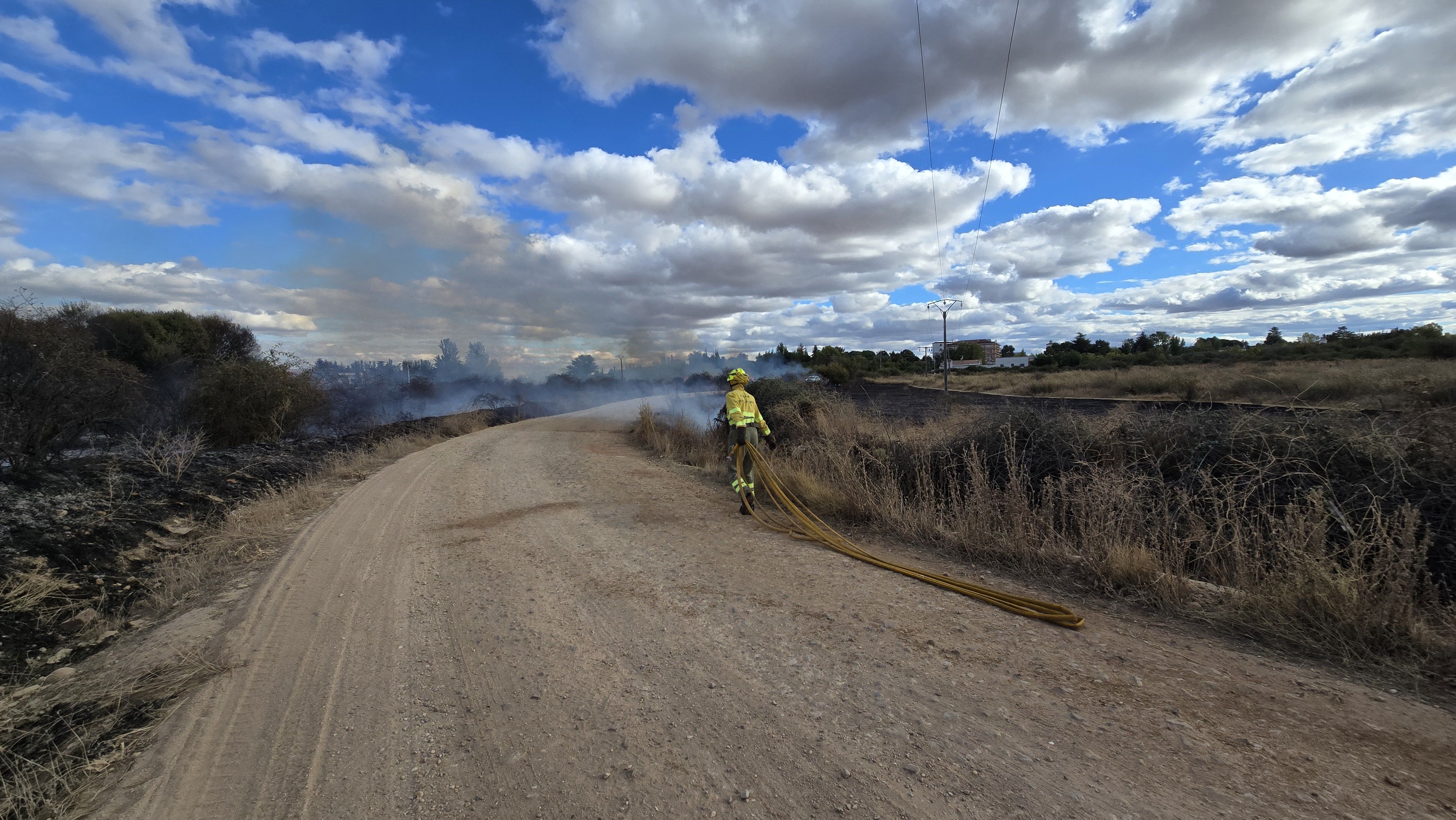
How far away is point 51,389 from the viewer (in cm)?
1101

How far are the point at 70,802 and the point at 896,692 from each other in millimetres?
3608

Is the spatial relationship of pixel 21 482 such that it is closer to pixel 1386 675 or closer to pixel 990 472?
pixel 990 472

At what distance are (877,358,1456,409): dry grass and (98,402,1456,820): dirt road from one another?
14.2 ft

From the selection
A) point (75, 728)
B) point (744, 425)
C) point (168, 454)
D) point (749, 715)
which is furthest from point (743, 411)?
point (168, 454)

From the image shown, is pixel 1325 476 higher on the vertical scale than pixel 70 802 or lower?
higher

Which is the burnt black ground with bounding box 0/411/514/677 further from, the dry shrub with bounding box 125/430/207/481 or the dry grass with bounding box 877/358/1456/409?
the dry grass with bounding box 877/358/1456/409

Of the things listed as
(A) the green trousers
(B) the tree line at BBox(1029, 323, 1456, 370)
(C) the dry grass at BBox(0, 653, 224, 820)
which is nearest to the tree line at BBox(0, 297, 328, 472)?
(C) the dry grass at BBox(0, 653, 224, 820)

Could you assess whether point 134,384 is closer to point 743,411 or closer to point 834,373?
point 743,411

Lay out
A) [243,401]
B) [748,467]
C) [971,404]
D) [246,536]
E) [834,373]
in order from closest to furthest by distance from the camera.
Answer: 1. [246,536]
2. [748,467]
3. [971,404]
4. [243,401]
5. [834,373]

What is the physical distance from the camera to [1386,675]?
300cm

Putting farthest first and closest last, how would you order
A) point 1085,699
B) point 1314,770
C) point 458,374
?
point 458,374 < point 1085,699 < point 1314,770

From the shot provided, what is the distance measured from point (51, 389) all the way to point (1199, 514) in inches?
705

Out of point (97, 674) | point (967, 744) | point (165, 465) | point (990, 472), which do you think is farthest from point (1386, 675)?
point (165, 465)

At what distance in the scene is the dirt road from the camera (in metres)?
2.29
